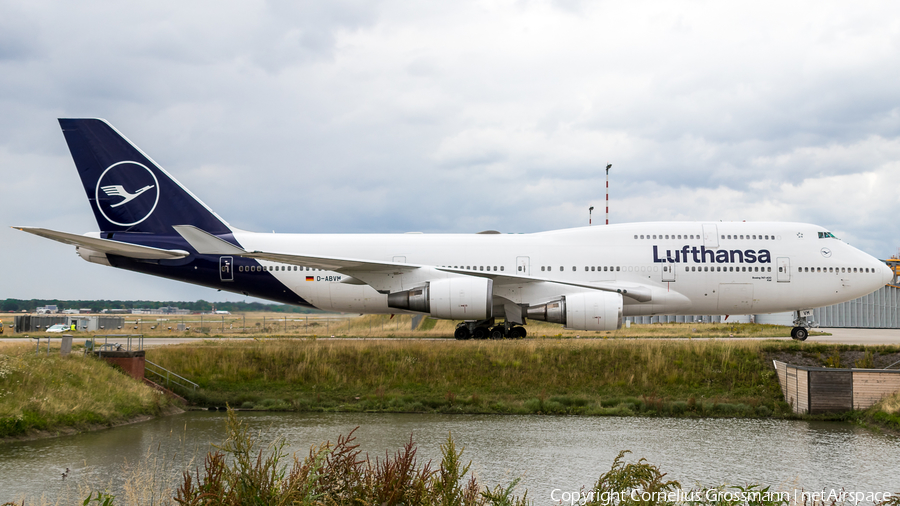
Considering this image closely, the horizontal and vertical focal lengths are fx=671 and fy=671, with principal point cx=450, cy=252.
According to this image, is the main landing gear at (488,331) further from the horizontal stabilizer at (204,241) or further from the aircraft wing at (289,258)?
the horizontal stabilizer at (204,241)

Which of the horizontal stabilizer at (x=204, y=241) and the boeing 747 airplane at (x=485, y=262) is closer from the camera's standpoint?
the horizontal stabilizer at (x=204, y=241)

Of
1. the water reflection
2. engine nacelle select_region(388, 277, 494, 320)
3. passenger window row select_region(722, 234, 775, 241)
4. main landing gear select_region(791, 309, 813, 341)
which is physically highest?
passenger window row select_region(722, 234, 775, 241)

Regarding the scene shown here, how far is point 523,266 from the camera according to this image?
76.5 feet

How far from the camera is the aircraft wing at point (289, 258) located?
1998 centimetres

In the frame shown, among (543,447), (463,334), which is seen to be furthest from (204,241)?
(543,447)

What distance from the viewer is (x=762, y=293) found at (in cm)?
2277

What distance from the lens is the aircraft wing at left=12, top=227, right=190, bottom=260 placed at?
62.1 ft

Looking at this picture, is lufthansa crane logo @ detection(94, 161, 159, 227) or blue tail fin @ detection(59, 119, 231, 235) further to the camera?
lufthansa crane logo @ detection(94, 161, 159, 227)

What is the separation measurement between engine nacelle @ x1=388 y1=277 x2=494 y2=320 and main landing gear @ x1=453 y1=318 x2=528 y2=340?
1909mm

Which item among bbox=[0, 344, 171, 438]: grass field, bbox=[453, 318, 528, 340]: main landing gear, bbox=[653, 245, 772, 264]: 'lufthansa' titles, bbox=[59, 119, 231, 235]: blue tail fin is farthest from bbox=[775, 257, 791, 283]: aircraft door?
bbox=[59, 119, 231, 235]: blue tail fin

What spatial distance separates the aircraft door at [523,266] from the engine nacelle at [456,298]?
7.15ft

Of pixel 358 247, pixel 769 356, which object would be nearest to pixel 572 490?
pixel 769 356

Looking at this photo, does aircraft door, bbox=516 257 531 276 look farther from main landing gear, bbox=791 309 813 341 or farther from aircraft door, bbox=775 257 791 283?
main landing gear, bbox=791 309 813 341

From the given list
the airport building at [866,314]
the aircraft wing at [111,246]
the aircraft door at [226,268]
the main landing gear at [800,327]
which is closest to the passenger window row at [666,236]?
the main landing gear at [800,327]
